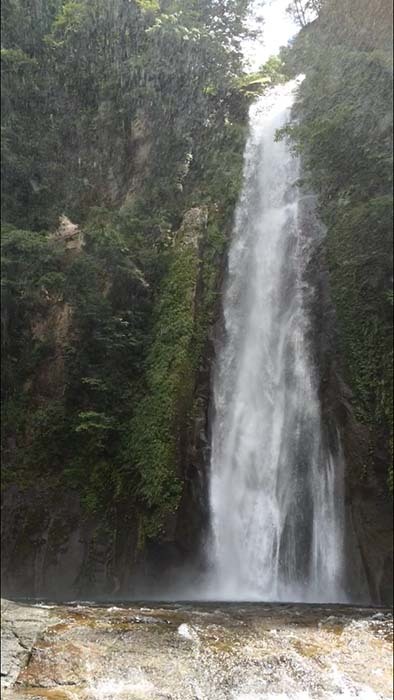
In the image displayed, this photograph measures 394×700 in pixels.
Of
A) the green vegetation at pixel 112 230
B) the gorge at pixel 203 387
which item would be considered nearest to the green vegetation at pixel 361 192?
the gorge at pixel 203 387

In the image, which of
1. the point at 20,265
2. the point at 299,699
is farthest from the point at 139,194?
the point at 299,699

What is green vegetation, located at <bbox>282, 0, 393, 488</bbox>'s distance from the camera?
30.9 feet

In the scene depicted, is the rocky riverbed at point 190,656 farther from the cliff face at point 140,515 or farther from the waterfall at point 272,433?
the cliff face at point 140,515

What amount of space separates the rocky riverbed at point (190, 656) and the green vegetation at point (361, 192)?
10.8 feet

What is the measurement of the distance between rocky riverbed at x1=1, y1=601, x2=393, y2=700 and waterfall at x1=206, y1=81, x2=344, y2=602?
2.18 meters

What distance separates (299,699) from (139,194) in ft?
42.7

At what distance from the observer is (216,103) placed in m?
17.0

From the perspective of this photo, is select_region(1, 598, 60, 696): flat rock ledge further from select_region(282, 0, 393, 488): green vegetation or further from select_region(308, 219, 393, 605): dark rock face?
select_region(282, 0, 393, 488): green vegetation

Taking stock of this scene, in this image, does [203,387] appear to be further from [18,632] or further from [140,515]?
[18,632]

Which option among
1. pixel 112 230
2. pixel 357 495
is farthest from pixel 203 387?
pixel 112 230

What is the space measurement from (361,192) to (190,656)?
9061 millimetres

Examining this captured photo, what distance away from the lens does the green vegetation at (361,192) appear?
30.9 feet

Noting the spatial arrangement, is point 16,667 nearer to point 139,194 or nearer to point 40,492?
point 40,492

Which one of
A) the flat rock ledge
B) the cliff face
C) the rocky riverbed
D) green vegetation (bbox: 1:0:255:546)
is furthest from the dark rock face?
the flat rock ledge
